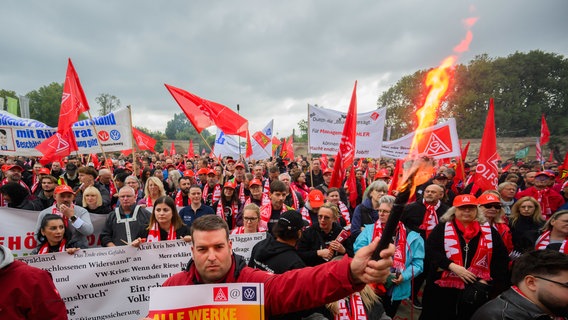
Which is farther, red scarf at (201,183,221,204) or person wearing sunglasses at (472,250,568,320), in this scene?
red scarf at (201,183,221,204)

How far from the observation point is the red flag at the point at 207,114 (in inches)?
327

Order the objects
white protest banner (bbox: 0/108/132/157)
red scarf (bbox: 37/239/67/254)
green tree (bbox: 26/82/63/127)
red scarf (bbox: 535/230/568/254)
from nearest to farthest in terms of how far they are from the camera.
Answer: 1. red scarf (bbox: 37/239/67/254)
2. red scarf (bbox: 535/230/568/254)
3. white protest banner (bbox: 0/108/132/157)
4. green tree (bbox: 26/82/63/127)

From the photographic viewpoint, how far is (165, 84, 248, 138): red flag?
8305 mm

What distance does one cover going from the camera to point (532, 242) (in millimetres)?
4488

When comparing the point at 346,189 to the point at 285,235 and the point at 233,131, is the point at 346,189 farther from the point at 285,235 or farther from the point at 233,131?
the point at 285,235

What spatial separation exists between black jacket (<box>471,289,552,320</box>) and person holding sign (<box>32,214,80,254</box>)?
4.31 metres

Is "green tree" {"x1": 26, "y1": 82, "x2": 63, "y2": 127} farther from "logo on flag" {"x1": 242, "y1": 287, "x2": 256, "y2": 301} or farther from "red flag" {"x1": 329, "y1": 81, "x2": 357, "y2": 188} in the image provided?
"logo on flag" {"x1": 242, "y1": 287, "x2": 256, "y2": 301}

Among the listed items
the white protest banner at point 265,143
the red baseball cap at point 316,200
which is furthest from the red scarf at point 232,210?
the white protest banner at point 265,143

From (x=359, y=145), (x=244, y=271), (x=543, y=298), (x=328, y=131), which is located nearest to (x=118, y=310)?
(x=244, y=271)

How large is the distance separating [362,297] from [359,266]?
2.21 metres

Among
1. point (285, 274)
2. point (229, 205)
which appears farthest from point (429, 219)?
point (285, 274)

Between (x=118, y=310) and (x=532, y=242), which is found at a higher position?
(x=532, y=242)

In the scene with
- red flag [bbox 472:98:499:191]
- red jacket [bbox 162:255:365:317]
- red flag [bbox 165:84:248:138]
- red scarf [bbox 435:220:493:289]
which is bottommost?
red scarf [bbox 435:220:493:289]

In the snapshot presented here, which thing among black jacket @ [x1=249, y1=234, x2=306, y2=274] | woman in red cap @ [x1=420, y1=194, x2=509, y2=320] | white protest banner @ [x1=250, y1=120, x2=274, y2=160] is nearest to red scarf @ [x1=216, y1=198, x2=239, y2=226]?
black jacket @ [x1=249, y1=234, x2=306, y2=274]
